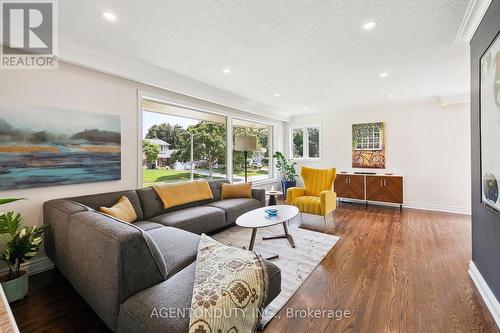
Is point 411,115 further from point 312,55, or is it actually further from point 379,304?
point 379,304

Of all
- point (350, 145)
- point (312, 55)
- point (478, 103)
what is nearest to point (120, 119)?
point (312, 55)

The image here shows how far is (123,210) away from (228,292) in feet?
6.45

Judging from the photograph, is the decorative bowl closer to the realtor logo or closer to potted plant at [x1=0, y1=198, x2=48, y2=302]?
potted plant at [x1=0, y1=198, x2=48, y2=302]

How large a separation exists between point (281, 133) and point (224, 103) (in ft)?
9.37

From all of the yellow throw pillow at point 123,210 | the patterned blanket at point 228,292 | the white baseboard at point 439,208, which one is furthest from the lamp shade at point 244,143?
the white baseboard at point 439,208

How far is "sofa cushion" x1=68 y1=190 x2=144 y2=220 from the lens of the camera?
255 cm

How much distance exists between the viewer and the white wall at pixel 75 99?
2.29 m

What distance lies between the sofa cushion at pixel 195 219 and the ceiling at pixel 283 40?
2008 mm

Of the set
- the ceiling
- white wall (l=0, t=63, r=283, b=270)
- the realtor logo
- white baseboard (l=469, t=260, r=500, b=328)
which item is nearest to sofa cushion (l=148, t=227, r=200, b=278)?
white wall (l=0, t=63, r=283, b=270)

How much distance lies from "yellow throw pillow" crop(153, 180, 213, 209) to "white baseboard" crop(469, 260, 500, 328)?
3263 mm

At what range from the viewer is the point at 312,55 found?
9.25 feet

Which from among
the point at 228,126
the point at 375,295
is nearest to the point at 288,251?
the point at 375,295

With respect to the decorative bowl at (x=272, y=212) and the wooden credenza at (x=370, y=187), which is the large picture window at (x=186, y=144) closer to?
the decorative bowl at (x=272, y=212)

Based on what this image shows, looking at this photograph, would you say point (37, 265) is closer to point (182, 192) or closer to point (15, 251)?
point (15, 251)
